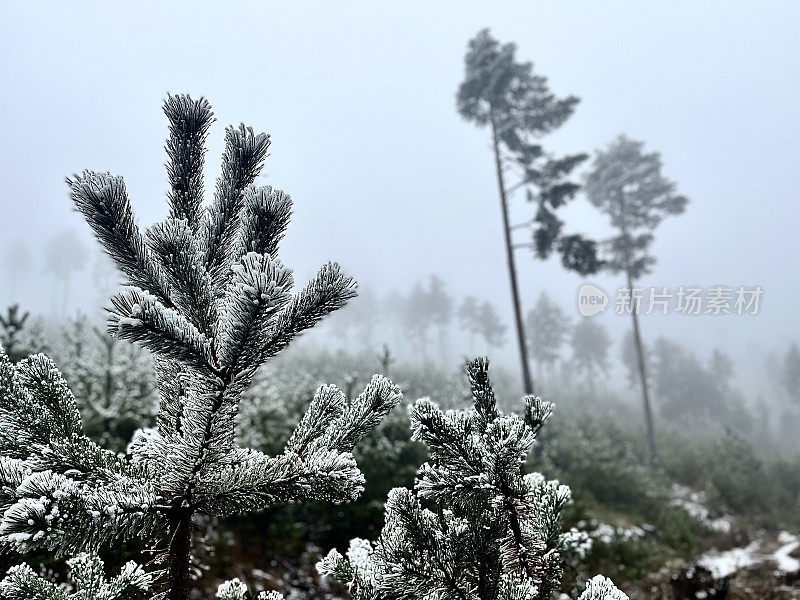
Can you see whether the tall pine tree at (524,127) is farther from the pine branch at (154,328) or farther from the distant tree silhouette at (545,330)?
the distant tree silhouette at (545,330)

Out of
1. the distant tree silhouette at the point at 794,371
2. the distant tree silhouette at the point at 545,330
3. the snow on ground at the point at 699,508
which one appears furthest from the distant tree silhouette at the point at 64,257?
the distant tree silhouette at the point at 794,371

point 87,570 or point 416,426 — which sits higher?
point 416,426

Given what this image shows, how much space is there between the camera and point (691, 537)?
32.6ft

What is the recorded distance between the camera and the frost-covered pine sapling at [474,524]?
1224 mm

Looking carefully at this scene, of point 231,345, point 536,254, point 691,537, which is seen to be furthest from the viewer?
point 536,254

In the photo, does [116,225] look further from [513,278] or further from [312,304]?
[513,278]

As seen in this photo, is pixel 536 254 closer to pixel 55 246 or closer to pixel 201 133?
pixel 201 133

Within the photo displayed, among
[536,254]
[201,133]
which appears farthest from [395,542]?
[536,254]

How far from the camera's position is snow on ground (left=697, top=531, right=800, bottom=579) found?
7.94 metres

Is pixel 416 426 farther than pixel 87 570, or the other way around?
pixel 416 426

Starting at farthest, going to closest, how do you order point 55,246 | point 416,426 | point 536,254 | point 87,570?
point 55,246, point 536,254, point 416,426, point 87,570

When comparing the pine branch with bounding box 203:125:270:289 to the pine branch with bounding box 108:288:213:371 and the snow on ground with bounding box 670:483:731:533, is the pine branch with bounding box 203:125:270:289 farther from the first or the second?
the snow on ground with bounding box 670:483:731:533

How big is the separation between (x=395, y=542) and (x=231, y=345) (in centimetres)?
87

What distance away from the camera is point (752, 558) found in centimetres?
914
